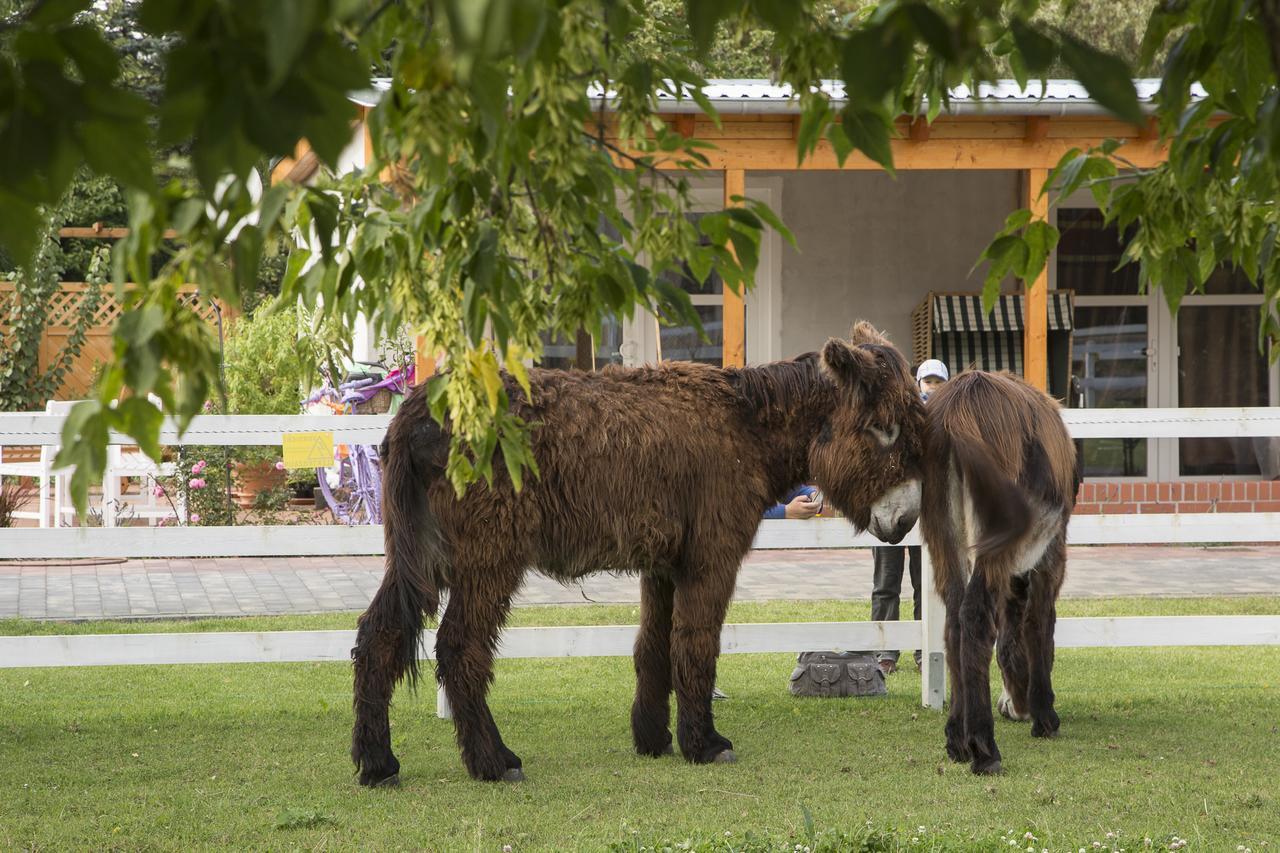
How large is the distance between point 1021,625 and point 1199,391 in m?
11.6

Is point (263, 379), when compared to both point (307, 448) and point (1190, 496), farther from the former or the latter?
point (1190, 496)

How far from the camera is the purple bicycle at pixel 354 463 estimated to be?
11891mm

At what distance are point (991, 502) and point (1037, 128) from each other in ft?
27.3

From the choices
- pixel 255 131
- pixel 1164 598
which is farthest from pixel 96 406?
pixel 1164 598

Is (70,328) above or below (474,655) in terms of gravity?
above

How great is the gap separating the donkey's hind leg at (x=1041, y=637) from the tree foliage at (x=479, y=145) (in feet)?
9.76

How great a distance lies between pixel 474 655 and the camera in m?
5.16

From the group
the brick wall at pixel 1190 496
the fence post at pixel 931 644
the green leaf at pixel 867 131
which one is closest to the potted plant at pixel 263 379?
the brick wall at pixel 1190 496

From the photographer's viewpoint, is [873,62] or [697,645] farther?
[697,645]

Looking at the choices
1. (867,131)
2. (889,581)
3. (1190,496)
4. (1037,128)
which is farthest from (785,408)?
(1190,496)

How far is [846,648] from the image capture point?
21.8ft

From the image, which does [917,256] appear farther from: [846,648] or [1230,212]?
[1230,212]

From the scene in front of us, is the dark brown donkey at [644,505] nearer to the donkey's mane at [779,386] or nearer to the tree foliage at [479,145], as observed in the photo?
the donkey's mane at [779,386]

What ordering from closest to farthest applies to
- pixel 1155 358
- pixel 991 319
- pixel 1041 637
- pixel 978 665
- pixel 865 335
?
pixel 978 665, pixel 865 335, pixel 1041 637, pixel 991 319, pixel 1155 358
